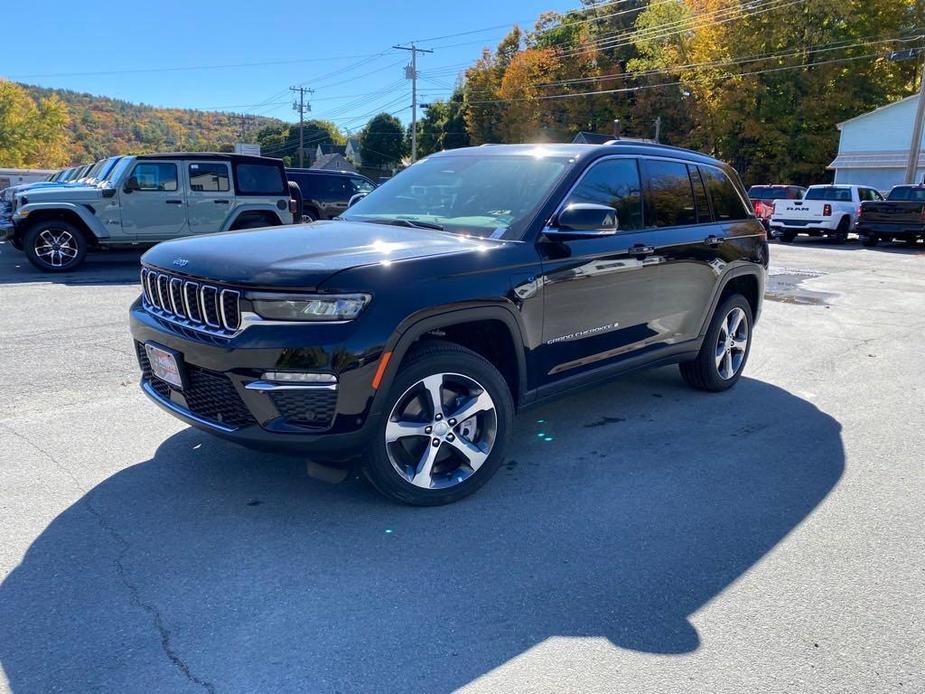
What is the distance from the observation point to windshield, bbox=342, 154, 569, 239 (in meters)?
4.06

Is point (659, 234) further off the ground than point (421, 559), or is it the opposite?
point (659, 234)

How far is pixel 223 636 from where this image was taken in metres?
2.58

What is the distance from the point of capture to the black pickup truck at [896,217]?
20156 millimetres

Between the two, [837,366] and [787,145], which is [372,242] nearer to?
[837,366]

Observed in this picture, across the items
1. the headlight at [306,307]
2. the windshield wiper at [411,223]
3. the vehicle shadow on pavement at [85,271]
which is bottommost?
the vehicle shadow on pavement at [85,271]

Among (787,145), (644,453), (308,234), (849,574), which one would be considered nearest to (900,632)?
(849,574)

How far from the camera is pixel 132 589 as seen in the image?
283 centimetres

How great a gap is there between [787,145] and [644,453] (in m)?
38.5

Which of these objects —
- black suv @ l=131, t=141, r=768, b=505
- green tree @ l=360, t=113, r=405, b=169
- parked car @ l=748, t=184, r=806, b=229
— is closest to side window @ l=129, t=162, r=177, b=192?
black suv @ l=131, t=141, r=768, b=505

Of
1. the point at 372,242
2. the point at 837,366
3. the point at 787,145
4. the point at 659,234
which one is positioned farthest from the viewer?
the point at 787,145

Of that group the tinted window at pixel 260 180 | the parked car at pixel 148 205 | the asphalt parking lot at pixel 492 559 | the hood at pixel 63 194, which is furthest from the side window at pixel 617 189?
the hood at pixel 63 194

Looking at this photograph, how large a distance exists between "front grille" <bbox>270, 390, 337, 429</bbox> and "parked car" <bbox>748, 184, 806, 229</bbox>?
23838 millimetres

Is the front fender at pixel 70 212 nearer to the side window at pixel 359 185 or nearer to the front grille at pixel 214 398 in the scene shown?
the side window at pixel 359 185

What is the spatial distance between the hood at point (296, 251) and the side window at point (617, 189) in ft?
2.72
